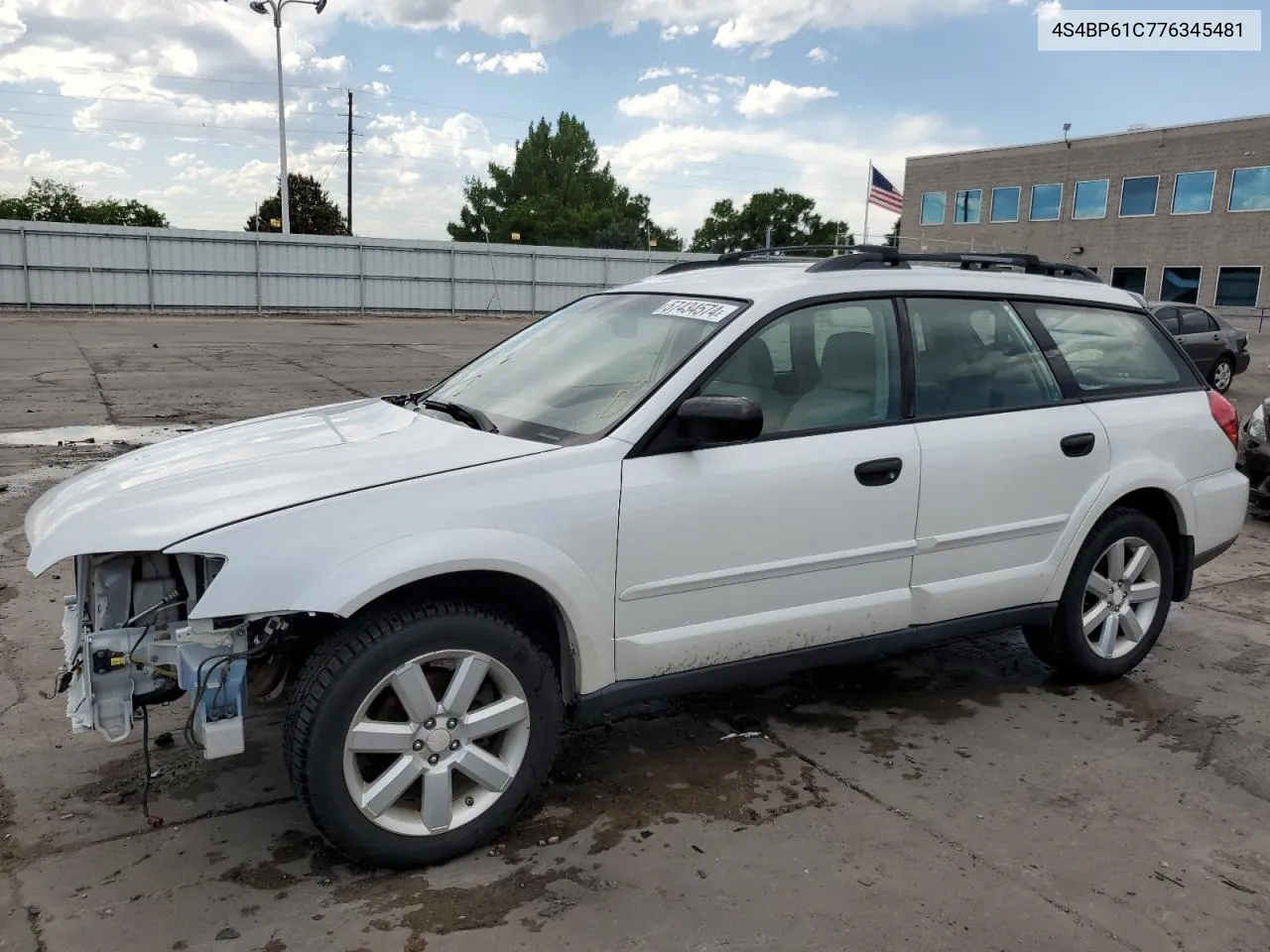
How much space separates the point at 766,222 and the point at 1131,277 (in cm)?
5561

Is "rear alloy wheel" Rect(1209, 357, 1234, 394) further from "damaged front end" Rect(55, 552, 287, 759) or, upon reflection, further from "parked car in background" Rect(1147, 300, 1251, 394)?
"damaged front end" Rect(55, 552, 287, 759)

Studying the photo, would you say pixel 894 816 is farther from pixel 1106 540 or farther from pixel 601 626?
pixel 1106 540

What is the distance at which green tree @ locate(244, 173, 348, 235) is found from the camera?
214 ft

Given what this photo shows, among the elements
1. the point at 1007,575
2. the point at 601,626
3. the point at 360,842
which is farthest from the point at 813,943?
the point at 1007,575

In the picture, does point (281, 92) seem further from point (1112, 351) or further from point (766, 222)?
point (766, 222)

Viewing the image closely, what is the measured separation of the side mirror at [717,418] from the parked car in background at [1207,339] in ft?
47.8

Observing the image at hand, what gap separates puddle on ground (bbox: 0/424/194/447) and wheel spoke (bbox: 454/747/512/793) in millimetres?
7209

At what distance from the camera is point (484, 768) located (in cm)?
290

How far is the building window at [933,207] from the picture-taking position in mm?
49594

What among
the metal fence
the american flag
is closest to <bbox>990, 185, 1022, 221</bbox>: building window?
the american flag

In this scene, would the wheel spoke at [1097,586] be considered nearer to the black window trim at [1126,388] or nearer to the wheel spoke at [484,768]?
the black window trim at [1126,388]

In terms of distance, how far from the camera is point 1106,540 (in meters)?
4.19

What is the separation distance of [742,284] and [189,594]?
6.99 feet

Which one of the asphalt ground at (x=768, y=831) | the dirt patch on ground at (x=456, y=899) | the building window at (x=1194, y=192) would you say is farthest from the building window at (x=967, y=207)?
the dirt patch on ground at (x=456, y=899)
